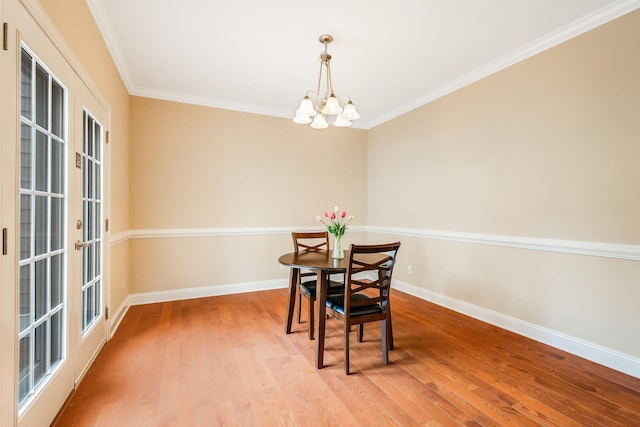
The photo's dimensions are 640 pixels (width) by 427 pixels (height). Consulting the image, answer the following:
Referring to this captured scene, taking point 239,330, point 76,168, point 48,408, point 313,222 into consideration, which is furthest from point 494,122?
point 48,408

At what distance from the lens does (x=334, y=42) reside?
2.63 metres

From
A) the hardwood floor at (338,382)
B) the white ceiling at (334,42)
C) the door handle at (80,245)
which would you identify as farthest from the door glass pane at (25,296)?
the white ceiling at (334,42)

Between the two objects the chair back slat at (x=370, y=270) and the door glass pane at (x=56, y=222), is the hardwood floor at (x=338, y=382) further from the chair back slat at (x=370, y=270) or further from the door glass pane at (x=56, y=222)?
the door glass pane at (x=56, y=222)

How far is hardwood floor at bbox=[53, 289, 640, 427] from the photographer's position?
168 cm

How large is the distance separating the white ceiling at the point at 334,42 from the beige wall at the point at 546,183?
0.85 feet

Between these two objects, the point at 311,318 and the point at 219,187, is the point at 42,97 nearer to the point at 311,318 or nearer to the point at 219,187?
the point at 311,318

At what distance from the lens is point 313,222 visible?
4594 millimetres

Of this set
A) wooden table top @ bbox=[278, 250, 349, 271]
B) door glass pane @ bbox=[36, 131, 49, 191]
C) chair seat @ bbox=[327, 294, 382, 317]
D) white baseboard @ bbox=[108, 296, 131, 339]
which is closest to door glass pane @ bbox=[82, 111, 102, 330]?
white baseboard @ bbox=[108, 296, 131, 339]

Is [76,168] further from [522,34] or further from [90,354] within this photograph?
[522,34]

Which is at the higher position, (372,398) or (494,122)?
(494,122)

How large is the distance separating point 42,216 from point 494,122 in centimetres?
369

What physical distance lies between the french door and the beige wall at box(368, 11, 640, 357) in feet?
11.5

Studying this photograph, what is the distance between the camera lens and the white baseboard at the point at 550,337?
2146 mm

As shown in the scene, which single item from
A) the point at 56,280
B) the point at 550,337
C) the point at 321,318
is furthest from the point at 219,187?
the point at 550,337
